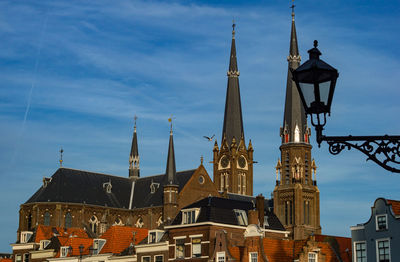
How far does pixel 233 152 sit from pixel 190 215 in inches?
2697

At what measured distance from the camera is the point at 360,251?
41688 mm

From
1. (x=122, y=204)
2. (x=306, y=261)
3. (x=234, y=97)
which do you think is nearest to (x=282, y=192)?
(x=234, y=97)

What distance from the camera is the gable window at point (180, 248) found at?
53.5 meters

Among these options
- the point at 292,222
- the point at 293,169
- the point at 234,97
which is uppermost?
the point at 234,97

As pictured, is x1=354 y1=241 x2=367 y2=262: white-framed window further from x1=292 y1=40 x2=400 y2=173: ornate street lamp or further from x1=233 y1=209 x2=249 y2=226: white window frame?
x1=292 y1=40 x2=400 y2=173: ornate street lamp

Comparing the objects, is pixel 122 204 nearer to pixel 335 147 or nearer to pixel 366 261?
pixel 366 261

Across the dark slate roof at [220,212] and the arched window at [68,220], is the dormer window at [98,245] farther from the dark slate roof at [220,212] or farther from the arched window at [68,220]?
the arched window at [68,220]

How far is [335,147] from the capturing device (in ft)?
25.8

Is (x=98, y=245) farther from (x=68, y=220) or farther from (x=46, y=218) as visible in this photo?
(x=46, y=218)

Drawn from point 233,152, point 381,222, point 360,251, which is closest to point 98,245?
point 360,251

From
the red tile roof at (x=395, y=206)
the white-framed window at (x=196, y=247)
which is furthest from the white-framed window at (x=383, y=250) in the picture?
the white-framed window at (x=196, y=247)

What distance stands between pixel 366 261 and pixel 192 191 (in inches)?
2182

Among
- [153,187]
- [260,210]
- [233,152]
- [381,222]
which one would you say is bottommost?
[381,222]

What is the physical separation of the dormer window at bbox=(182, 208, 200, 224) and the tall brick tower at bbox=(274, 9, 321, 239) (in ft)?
194
